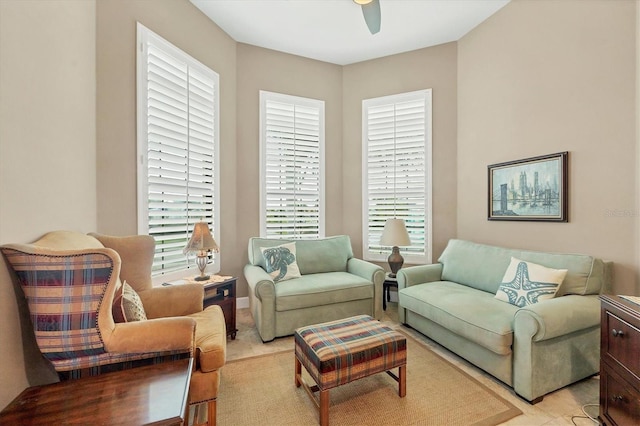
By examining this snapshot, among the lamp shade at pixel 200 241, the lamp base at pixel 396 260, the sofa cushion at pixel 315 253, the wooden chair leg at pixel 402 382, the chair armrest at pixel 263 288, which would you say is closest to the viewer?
the wooden chair leg at pixel 402 382

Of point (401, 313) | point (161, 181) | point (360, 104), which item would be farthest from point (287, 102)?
point (401, 313)

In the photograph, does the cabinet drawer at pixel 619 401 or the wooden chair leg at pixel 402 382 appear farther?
the wooden chair leg at pixel 402 382

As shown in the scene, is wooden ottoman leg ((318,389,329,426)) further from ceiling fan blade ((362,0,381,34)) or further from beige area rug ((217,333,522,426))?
ceiling fan blade ((362,0,381,34))

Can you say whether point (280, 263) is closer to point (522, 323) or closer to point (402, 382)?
point (402, 382)

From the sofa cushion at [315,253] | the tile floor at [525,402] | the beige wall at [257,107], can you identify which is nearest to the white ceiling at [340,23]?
the beige wall at [257,107]

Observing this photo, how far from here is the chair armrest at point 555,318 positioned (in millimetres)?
1795

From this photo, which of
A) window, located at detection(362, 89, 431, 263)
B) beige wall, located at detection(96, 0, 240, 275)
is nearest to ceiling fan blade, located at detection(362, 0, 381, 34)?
window, located at detection(362, 89, 431, 263)

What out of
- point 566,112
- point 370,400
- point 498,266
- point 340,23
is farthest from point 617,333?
point 340,23

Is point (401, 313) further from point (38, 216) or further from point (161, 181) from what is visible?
point (38, 216)

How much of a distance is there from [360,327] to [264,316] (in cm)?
105

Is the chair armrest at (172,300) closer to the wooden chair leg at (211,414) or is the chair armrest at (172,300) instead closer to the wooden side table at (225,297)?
the wooden side table at (225,297)

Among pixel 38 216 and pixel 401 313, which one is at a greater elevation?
pixel 38 216

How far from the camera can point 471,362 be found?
2.24m

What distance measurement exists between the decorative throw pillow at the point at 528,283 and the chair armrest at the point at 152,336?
233 cm
